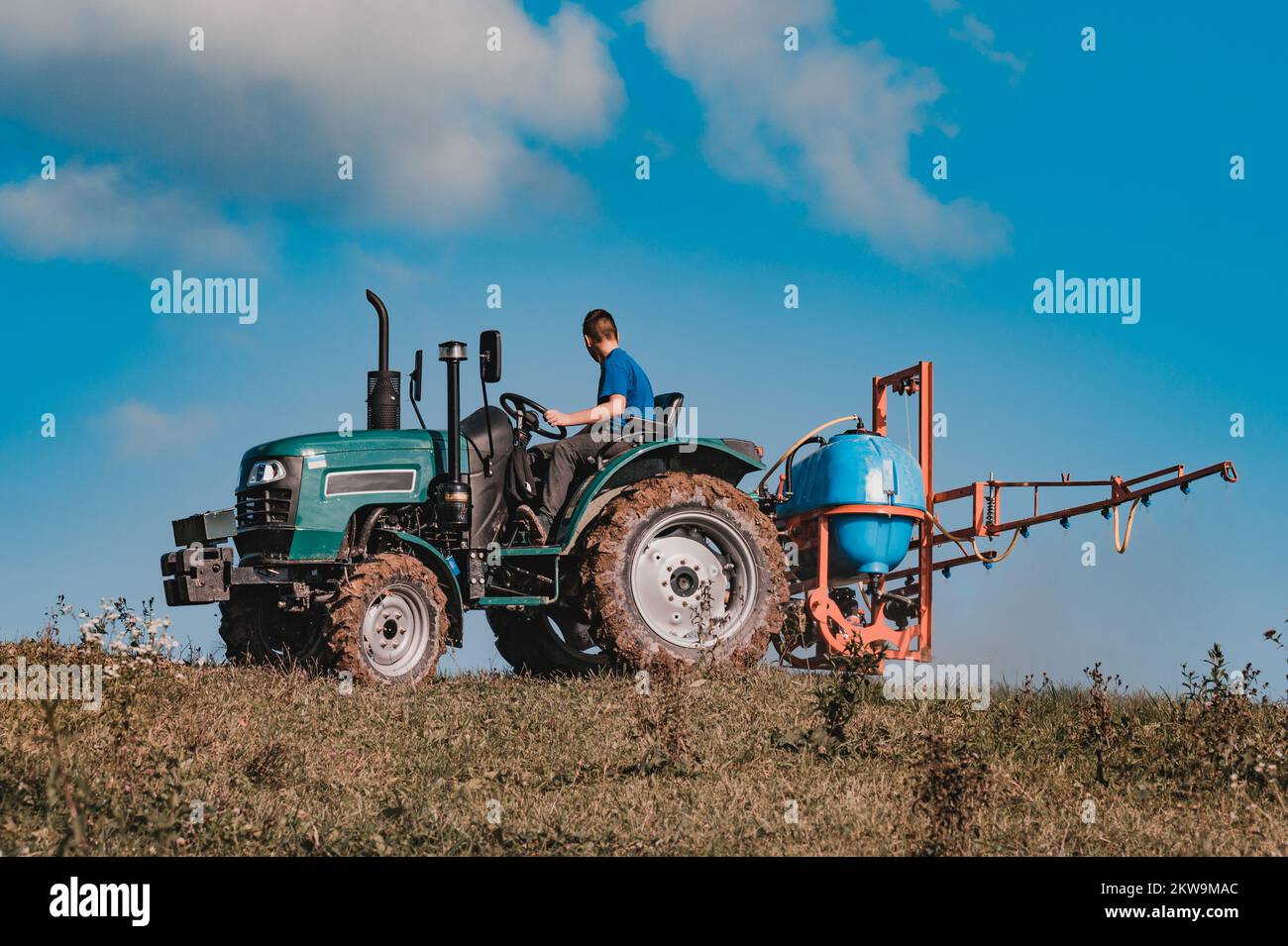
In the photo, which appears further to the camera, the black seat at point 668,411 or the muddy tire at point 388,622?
the black seat at point 668,411

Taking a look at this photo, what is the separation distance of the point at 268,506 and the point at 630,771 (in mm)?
3948

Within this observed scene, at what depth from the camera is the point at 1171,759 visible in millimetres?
7172

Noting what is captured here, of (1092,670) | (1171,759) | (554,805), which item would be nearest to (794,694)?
(1092,670)

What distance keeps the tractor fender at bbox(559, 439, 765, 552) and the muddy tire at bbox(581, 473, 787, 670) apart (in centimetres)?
14

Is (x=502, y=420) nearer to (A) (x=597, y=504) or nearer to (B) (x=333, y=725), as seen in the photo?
(A) (x=597, y=504)

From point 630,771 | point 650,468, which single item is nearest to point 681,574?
point 650,468

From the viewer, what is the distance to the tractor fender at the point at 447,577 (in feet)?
31.2

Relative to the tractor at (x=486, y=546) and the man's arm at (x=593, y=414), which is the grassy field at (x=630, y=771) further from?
the man's arm at (x=593, y=414)

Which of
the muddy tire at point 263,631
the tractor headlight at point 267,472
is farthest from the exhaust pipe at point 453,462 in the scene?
the muddy tire at point 263,631

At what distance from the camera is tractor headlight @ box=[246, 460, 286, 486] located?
951cm

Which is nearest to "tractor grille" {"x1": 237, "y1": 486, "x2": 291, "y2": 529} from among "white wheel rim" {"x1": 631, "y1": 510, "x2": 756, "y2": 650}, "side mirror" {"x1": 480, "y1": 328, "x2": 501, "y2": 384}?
"side mirror" {"x1": 480, "y1": 328, "x2": 501, "y2": 384}

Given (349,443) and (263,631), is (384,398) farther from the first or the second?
(263,631)

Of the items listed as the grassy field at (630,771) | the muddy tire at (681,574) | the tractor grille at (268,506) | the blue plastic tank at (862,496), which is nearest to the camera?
the grassy field at (630,771)

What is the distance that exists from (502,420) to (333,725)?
3.05 metres
